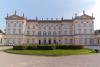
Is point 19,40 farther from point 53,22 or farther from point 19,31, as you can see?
point 53,22

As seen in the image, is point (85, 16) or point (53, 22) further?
point (53, 22)

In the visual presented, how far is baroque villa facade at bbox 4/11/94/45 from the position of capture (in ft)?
207

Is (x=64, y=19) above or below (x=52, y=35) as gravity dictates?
above

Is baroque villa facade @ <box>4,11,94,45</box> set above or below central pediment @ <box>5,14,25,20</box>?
below

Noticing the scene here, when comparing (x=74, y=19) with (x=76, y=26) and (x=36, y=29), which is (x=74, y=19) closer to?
(x=76, y=26)

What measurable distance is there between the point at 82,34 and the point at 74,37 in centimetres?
340

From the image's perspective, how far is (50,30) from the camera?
68500 mm

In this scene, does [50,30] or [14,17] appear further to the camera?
[50,30]

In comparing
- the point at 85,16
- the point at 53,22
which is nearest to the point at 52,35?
the point at 53,22

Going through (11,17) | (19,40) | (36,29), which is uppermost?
(11,17)

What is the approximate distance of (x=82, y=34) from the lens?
63.4 meters

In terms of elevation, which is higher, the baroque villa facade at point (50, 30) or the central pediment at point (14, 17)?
the central pediment at point (14, 17)

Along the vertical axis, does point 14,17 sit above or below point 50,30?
above

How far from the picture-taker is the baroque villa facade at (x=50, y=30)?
2484 inches
